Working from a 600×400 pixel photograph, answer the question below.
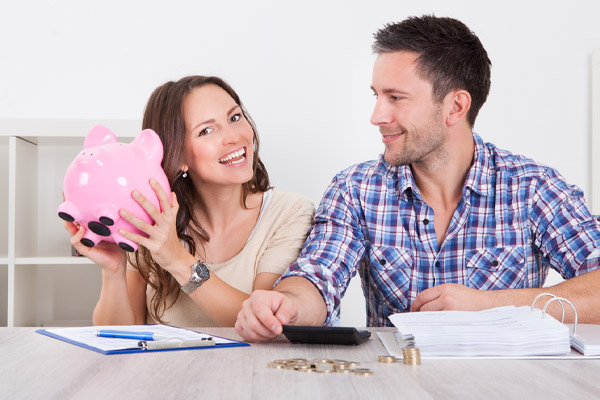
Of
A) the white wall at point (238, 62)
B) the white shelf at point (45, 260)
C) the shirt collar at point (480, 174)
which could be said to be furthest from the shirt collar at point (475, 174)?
the white shelf at point (45, 260)

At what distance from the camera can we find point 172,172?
1.71m

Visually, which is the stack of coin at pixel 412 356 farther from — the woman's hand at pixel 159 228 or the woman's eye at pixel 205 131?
the woman's eye at pixel 205 131

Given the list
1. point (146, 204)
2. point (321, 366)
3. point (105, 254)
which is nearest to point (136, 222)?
point (146, 204)

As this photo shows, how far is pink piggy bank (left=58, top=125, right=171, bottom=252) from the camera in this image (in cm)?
130

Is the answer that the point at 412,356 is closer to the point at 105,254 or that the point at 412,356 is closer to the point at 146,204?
the point at 146,204

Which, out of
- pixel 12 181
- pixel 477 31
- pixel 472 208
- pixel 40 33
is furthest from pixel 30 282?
pixel 477 31

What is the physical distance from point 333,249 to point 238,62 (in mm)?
1240

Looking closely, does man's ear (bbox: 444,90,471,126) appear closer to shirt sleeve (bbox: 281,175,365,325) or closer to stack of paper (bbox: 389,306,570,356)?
shirt sleeve (bbox: 281,175,365,325)

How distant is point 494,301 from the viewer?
4.43 ft

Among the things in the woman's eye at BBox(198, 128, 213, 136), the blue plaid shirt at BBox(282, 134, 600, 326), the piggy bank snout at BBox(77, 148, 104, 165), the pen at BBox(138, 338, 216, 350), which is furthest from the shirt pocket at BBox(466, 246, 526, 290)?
the piggy bank snout at BBox(77, 148, 104, 165)

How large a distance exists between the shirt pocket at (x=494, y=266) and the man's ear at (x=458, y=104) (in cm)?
39

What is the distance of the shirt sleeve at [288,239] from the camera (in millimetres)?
1695

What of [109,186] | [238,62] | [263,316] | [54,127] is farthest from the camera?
[238,62]

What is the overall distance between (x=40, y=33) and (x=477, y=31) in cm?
182
